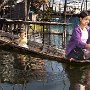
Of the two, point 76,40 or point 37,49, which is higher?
point 76,40

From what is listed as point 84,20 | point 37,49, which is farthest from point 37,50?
point 84,20

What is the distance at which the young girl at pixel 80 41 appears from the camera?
25.5 feet

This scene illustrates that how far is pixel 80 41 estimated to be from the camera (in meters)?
7.94

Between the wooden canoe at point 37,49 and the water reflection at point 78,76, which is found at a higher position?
the water reflection at point 78,76

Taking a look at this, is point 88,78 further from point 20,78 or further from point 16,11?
point 16,11

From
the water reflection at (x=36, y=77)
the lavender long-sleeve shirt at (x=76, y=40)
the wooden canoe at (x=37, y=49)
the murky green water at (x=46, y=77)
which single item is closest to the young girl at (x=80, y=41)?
the lavender long-sleeve shirt at (x=76, y=40)

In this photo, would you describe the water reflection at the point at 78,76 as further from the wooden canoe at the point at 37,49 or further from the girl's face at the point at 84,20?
the wooden canoe at the point at 37,49

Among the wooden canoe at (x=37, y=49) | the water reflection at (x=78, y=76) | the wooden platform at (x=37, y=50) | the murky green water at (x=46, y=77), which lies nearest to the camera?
the water reflection at (x=78, y=76)

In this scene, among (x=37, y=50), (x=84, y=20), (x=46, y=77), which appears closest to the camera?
(x=84, y=20)

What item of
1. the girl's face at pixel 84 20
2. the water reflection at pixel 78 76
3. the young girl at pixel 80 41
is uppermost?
the girl's face at pixel 84 20

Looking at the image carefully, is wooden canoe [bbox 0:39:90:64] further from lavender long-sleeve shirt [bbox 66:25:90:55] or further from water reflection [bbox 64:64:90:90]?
lavender long-sleeve shirt [bbox 66:25:90:55]

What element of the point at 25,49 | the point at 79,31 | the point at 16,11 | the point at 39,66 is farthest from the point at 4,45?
the point at 16,11

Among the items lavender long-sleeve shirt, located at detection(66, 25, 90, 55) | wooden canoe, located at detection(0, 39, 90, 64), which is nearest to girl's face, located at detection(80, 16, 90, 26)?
lavender long-sleeve shirt, located at detection(66, 25, 90, 55)

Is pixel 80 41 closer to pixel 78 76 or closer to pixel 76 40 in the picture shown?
pixel 76 40
